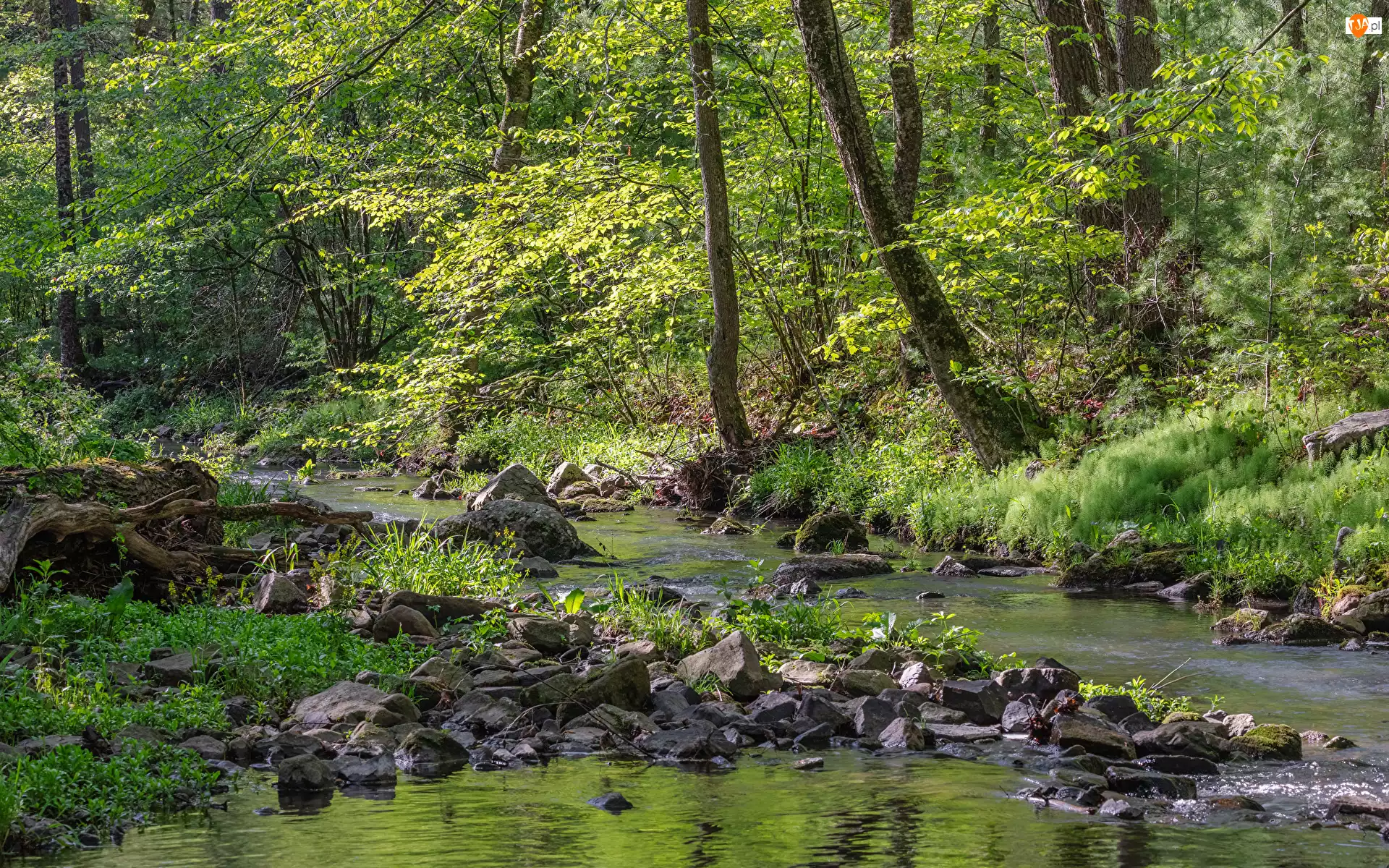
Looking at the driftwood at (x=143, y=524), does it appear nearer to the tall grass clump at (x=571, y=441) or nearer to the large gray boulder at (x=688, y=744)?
the large gray boulder at (x=688, y=744)

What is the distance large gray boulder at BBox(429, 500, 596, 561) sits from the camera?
11.0 metres

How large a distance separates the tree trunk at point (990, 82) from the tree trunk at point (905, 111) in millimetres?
941

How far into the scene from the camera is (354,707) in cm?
532

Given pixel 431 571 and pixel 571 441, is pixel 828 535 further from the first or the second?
pixel 571 441

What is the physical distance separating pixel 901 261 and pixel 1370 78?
499 cm

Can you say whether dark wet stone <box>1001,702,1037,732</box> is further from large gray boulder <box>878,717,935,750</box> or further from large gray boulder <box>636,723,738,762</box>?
large gray boulder <box>636,723,738,762</box>

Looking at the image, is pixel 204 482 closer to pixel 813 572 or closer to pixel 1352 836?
pixel 813 572

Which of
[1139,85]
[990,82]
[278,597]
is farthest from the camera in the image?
[990,82]

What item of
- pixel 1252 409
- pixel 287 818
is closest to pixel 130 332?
pixel 1252 409

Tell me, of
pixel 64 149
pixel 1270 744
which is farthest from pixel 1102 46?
pixel 64 149

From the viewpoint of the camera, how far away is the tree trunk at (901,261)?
11.2 m

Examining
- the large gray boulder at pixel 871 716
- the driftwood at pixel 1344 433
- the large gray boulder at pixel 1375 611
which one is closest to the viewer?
the large gray boulder at pixel 871 716

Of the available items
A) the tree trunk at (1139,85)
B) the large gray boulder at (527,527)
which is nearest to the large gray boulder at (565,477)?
the large gray boulder at (527,527)

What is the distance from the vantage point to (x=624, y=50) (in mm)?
16078
